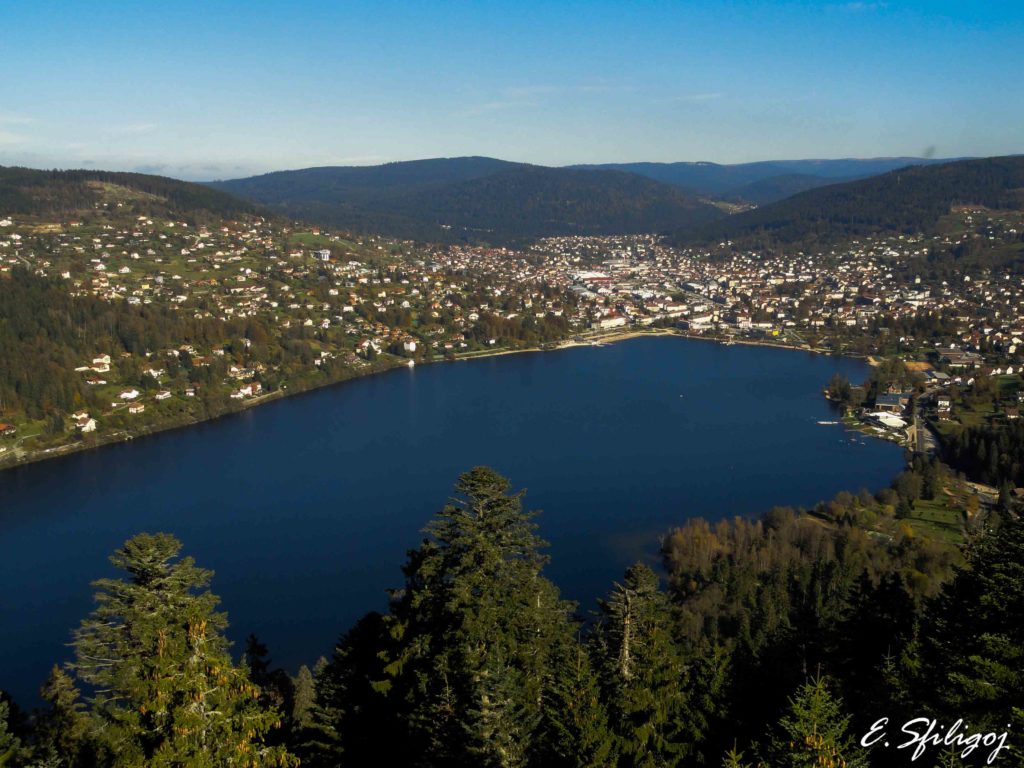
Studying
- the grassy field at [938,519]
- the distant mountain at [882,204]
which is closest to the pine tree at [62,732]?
the grassy field at [938,519]

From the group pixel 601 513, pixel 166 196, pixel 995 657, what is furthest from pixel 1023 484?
pixel 166 196

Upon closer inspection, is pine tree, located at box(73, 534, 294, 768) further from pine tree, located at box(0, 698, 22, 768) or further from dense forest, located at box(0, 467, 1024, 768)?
pine tree, located at box(0, 698, 22, 768)

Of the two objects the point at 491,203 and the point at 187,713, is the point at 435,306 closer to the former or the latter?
the point at 187,713

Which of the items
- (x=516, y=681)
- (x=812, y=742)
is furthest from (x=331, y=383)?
(x=812, y=742)

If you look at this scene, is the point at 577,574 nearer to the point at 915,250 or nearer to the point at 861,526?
the point at 861,526

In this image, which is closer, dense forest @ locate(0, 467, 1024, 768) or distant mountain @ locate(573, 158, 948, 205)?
dense forest @ locate(0, 467, 1024, 768)

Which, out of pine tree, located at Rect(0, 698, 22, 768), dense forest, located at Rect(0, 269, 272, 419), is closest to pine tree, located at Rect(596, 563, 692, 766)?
pine tree, located at Rect(0, 698, 22, 768)

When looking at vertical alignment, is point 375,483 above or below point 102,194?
below
